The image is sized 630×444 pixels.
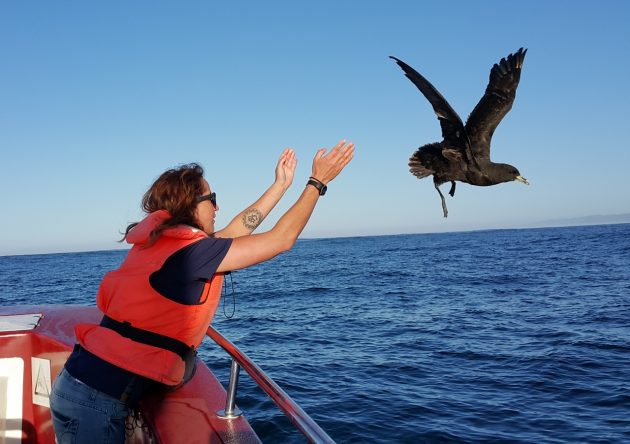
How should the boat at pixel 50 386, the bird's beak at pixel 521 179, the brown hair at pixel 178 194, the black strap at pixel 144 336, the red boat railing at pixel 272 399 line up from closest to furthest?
the red boat railing at pixel 272 399 < the black strap at pixel 144 336 < the brown hair at pixel 178 194 < the boat at pixel 50 386 < the bird's beak at pixel 521 179

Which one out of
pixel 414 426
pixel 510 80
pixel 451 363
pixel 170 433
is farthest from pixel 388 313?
pixel 170 433

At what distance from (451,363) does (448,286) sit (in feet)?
42.2

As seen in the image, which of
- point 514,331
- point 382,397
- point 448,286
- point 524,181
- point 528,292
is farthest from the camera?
point 448,286

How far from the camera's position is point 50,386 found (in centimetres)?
339

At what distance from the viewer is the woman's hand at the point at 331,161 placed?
2162 millimetres

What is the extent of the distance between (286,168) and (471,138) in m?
1.53

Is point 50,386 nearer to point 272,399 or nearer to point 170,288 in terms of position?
point 170,288

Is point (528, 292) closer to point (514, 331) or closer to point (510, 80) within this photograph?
point (514, 331)

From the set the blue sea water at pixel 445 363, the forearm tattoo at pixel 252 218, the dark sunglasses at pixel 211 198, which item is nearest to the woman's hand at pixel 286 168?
the forearm tattoo at pixel 252 218

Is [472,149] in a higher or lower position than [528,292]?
higher

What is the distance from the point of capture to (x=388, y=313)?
15.8 m

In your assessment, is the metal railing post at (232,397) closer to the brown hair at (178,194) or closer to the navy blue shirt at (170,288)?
the navy blue shirt at (170,288)

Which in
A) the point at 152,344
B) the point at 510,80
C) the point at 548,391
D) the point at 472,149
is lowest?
the point at 548,391

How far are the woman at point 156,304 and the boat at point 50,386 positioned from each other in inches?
15.7
